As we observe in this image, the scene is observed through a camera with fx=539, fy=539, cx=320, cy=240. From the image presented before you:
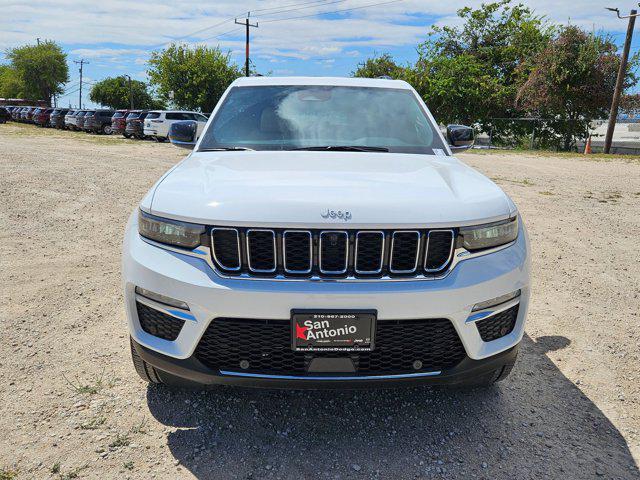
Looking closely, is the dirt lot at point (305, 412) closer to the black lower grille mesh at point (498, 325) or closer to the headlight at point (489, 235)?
the black lower grille mesh at point (498, 325)

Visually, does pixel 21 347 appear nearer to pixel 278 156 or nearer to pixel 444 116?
pixel 278 156

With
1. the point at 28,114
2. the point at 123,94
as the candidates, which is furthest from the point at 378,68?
the point at 123,94

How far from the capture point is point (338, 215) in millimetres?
2244

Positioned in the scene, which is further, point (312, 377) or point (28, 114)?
point (28, 114)

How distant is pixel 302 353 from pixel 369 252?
20.4 inches

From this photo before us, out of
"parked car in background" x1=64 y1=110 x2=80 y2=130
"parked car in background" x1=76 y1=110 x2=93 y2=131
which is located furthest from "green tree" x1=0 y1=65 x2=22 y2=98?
"parked car in background" x1=76 y1=110 x2=93 y2=131

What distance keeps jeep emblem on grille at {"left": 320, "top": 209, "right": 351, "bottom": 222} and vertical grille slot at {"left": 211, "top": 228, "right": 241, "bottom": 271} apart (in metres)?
0.39

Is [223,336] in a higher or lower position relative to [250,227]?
lower

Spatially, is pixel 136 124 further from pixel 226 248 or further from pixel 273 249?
pixel 273 249

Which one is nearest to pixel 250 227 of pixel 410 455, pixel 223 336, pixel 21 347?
pixel 223 336

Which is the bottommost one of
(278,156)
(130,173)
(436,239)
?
(130,173)

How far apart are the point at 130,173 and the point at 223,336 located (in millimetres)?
11041

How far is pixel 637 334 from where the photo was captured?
12.7 feet

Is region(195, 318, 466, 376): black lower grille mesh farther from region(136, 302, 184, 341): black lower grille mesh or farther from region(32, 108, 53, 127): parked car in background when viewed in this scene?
region(32, 108, 53, 127): parked car in background
